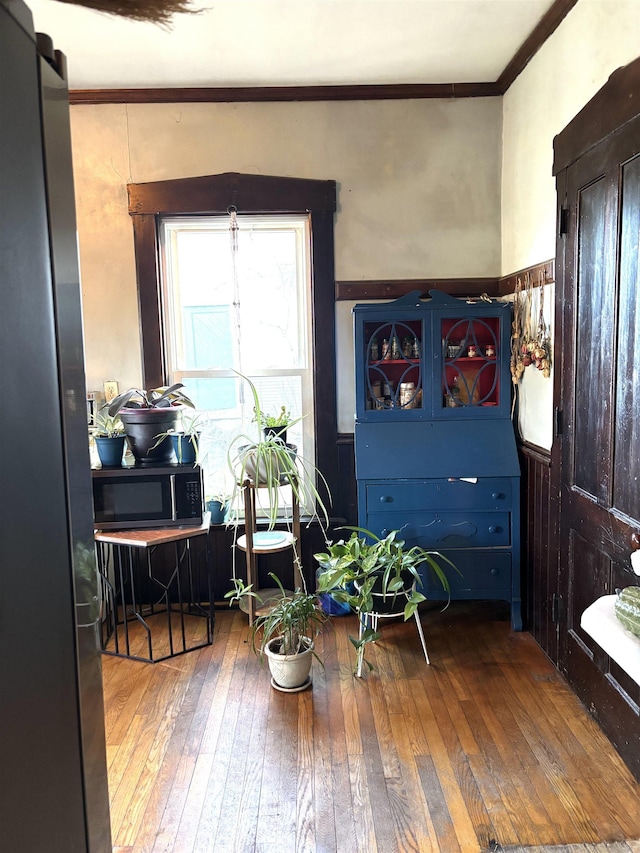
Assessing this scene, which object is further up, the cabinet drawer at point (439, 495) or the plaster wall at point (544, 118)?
the plaster wall at point (544, 118)

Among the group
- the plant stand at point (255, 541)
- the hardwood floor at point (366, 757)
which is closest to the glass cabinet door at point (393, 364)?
the plant stand at point (255, 541)

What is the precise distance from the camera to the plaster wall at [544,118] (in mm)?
2107

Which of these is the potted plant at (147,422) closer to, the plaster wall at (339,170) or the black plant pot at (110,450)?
the black plant pot at (110,450)

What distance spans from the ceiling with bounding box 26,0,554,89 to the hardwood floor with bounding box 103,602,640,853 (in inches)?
103

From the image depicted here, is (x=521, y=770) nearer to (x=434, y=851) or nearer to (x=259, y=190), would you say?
(x=434, y=851)

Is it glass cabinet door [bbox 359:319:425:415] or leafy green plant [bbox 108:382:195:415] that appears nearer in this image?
leafy green plant [bbox 108:382:195:415]

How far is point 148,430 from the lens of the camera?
289 centimetres

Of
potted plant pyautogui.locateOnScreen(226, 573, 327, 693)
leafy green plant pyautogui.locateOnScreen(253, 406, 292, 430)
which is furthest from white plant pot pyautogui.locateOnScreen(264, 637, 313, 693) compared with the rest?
leafy green plant pyautogui.locateOnScreen(253, 406, 292, 430)

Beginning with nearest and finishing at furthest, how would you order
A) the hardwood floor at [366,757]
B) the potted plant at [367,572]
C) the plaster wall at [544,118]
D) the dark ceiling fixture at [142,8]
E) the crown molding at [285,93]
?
the dark ceiling fixture at [142,8] < the hardwood floor at [366,757] < the plaster wall at [544,118] < the potted plant at [367,572] < the crown molding at [285,93]

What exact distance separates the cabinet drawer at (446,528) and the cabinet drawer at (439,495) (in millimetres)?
40

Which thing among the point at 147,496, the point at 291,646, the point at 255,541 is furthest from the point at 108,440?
the point at 291,646

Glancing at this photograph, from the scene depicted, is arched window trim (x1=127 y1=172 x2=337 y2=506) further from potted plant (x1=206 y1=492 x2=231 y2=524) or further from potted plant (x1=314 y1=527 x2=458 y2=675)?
potted plant (x1=314 y1=527 x2=458 y2=675)

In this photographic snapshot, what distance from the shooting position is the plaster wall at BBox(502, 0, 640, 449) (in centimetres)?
211

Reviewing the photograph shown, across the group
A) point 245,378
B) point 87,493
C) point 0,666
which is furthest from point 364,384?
point 0,666
